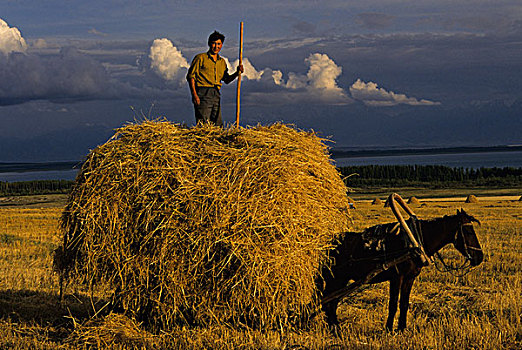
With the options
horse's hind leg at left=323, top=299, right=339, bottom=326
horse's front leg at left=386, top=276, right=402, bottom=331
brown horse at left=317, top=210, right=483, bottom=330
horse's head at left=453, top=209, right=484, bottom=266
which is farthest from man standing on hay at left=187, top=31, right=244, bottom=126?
horse's head at left=453, top=209, right=484, bottom=266

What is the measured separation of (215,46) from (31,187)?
125117mm

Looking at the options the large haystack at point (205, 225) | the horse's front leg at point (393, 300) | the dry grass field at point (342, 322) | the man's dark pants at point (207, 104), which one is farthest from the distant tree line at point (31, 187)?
the horse's front leg at point (393, 300)

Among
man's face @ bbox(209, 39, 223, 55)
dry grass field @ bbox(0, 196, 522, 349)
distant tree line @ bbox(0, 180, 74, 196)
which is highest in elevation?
man's face @ bbox(209, 39, 223, 55)

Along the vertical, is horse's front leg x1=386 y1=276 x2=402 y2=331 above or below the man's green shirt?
below

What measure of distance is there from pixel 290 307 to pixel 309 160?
199 cm

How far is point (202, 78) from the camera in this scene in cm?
963

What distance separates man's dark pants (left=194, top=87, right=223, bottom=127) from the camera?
961 centimetres

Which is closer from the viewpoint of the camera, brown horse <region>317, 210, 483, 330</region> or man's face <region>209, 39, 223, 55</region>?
brown horse <region>317, 210, 483, 330</region>

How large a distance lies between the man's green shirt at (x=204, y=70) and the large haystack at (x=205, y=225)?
193 cm

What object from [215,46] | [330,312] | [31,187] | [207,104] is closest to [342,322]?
[330,312]

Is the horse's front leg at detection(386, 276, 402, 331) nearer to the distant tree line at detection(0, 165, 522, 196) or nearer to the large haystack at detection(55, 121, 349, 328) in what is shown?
the large haystack at detection(55, 121, 349, 328)

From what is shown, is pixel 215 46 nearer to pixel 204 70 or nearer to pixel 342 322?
pixel 204 70

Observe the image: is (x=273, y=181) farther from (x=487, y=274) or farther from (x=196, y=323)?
(x=487, y=274)

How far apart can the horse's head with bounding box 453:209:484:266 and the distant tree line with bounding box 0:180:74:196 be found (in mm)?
119916
